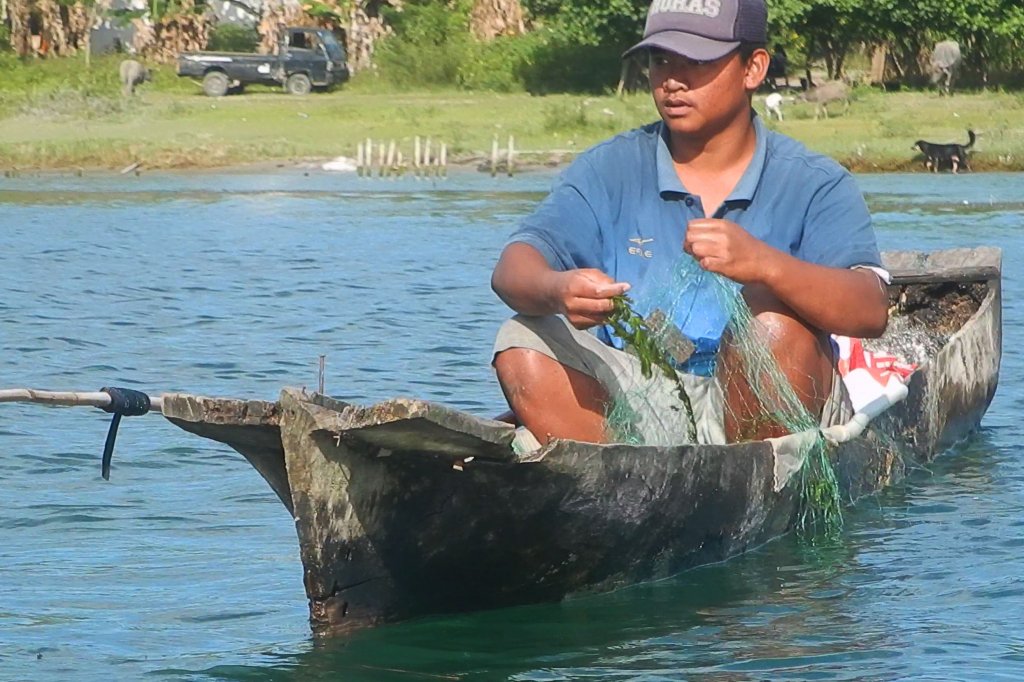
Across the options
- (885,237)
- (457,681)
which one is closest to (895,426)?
(457,681)

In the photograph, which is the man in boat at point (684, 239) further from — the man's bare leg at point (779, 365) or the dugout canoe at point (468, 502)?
the dugout canoe at point (468, 502)

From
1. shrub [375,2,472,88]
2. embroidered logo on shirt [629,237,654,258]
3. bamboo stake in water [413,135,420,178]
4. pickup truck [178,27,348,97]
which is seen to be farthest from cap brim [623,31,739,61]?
shrub [375,2,472,88]

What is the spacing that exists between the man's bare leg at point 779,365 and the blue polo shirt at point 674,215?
0.11 meters

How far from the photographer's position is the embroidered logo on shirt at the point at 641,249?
478cm

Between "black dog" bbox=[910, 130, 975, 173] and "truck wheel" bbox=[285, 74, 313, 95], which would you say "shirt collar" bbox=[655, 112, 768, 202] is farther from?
"truck wheel" bbox=[285, 74, 313, 95]

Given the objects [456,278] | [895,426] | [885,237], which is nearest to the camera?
[895,426]

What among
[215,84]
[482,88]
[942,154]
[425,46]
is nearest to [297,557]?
[942,154]

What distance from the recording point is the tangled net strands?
4.51 meters

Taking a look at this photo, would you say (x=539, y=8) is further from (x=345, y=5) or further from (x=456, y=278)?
(x=456, y=278)

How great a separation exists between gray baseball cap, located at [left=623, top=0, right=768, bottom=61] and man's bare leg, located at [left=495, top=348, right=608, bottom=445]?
86 centimetres

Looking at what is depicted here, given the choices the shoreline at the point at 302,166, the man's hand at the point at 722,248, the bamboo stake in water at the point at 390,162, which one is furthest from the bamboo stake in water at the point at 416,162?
the man's hand at the point at 722,248

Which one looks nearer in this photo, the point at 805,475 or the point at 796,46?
the point at 805,475

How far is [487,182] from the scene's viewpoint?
22938mm

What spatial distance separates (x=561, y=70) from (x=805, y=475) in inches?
1144
